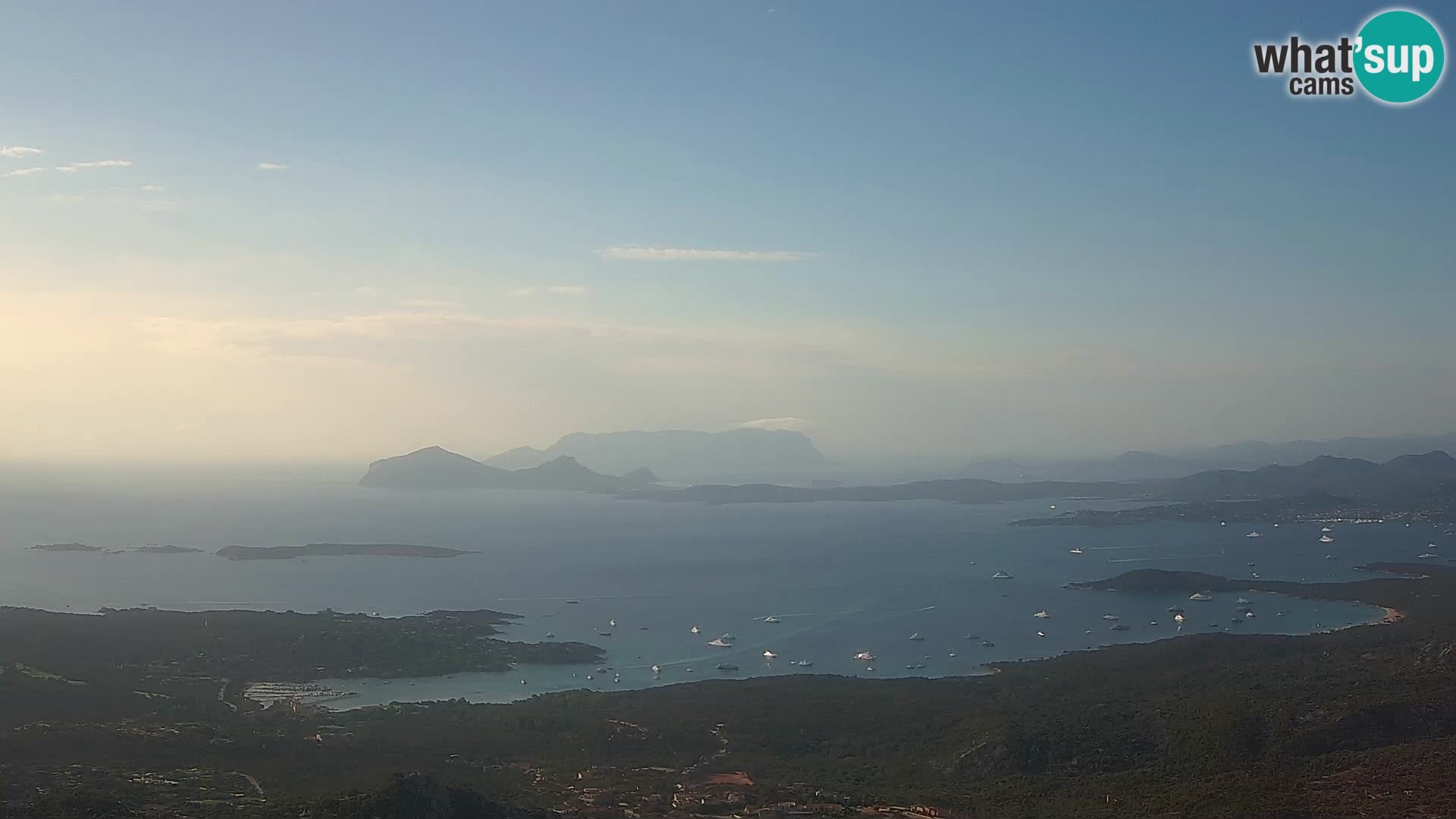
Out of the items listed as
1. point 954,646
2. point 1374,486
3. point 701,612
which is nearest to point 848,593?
point 701,612

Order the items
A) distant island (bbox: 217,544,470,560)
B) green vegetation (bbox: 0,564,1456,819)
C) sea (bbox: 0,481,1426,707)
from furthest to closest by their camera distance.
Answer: distant island (bbox: 217,544,470,560)
sea (bbox: 0,481,1426,707)
green vegetation (bbox: 0,564,1456,819)

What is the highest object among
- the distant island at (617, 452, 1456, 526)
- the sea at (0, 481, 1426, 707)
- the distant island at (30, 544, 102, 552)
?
the distant island at (617, 452, 1456, 526)

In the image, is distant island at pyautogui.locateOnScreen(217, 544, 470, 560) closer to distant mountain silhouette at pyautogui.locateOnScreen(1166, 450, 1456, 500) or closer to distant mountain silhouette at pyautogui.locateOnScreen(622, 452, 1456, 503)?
distant mountain silhouette at pyautogui.locateOnScreen(622, 452, 1456, 503)

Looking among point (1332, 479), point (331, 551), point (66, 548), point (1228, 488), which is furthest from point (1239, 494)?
point (66, 548)

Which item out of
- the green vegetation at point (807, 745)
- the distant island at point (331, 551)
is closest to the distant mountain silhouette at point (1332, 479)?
the distant island at point (331, 551)

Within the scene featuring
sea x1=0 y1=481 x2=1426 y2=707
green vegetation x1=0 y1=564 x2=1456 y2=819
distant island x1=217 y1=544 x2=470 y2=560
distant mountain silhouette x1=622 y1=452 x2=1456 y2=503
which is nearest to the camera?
green vegetation x1=0 y1=564 x2=1456 y2=819

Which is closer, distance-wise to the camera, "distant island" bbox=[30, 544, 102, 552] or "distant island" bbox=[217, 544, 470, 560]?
"distant island" bbox=[217, 544, 470, 560]

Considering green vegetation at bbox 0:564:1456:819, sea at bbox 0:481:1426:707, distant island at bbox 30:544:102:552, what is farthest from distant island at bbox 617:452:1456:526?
distant island at bbox 30:544:102:552

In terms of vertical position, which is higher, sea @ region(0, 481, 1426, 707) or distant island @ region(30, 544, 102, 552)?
distant island @ region(30, 544, 102, 552)
